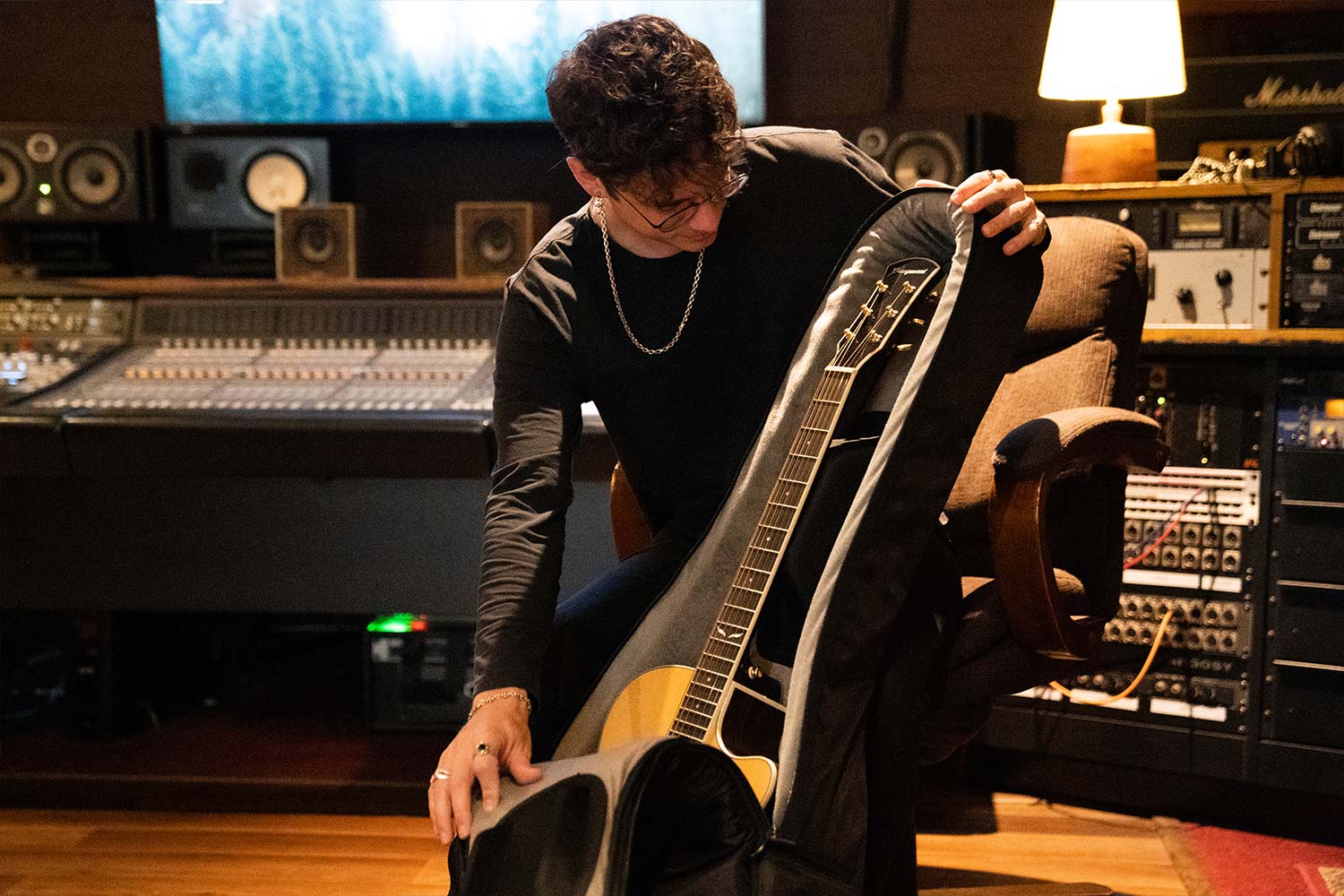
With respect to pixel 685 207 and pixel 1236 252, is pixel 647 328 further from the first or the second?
pixel 1236 252

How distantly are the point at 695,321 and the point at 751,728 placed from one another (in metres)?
0.51

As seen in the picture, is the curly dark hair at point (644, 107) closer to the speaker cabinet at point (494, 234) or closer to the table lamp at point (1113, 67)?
the table lamp at point (1113, 67)

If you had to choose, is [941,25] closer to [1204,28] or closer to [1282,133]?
[1204,28]

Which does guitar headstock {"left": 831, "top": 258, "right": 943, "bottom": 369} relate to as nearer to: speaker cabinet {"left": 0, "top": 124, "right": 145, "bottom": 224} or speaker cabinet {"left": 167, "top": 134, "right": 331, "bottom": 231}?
speaker cabinet {"left": 167, "top": 134, "right": 331, "bottom": 231}

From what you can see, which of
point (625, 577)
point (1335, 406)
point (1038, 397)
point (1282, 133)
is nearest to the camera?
point (625, 577)

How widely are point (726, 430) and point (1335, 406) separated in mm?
1179

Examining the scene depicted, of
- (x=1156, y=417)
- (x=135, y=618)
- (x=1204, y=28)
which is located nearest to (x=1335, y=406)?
(x=1156, y=417)

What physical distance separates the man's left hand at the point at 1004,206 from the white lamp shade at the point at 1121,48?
3.65 feet

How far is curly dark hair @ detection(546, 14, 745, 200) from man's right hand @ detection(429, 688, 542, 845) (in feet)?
1.78

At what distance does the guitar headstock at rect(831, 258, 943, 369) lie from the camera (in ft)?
4.38

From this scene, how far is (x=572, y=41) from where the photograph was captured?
2711 millimetres

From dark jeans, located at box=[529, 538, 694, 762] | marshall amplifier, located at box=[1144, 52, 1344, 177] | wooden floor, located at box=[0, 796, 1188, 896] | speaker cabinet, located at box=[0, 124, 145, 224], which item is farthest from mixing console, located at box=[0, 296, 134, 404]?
marshall amplifier, located at box=[1144, 52, 1344, 177]

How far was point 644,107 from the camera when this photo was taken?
1.21 m

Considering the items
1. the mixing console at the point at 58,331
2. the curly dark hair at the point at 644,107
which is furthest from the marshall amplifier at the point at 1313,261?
the mixing console at the point at 58,331
